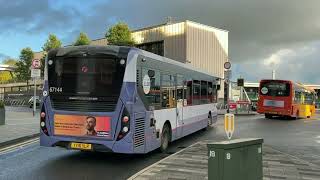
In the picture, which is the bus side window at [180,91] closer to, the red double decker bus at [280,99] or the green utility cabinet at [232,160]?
the green utility cabinet at [232,160]

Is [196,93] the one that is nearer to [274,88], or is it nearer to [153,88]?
[153,88]

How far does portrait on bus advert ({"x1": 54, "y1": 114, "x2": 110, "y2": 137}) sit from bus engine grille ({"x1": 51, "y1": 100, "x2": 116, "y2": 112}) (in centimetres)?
18

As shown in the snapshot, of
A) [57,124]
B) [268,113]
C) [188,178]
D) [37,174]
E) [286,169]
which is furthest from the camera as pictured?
[268,113]

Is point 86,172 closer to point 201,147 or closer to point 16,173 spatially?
point 16,173

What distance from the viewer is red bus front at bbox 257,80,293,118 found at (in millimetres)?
34344

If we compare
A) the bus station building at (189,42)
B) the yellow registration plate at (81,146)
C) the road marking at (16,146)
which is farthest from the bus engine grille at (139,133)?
the bus station building at (189,42)

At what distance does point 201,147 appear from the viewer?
48.1 feet

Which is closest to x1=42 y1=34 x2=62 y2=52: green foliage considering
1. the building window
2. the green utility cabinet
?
the building window

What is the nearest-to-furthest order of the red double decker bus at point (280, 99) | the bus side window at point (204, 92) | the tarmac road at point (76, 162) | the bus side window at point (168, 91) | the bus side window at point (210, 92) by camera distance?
the tarmac road at point (76, 162)
the bus side window at point (168, 91)
the bus side window at point (204, 92)
the bus side window at point (210, 92)
the red double decker bus at point (280, 99)

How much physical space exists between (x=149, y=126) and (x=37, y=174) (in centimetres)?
330

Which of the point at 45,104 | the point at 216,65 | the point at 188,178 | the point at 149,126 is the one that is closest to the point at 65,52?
the point at 45,104

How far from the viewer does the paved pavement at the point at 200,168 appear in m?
9.75

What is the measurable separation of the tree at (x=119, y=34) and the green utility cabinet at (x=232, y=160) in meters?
41.7

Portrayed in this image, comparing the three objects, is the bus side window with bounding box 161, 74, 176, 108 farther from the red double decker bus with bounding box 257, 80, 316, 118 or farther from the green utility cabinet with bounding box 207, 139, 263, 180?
the red double decker bus with bounding box 257, 80, 316, 118
